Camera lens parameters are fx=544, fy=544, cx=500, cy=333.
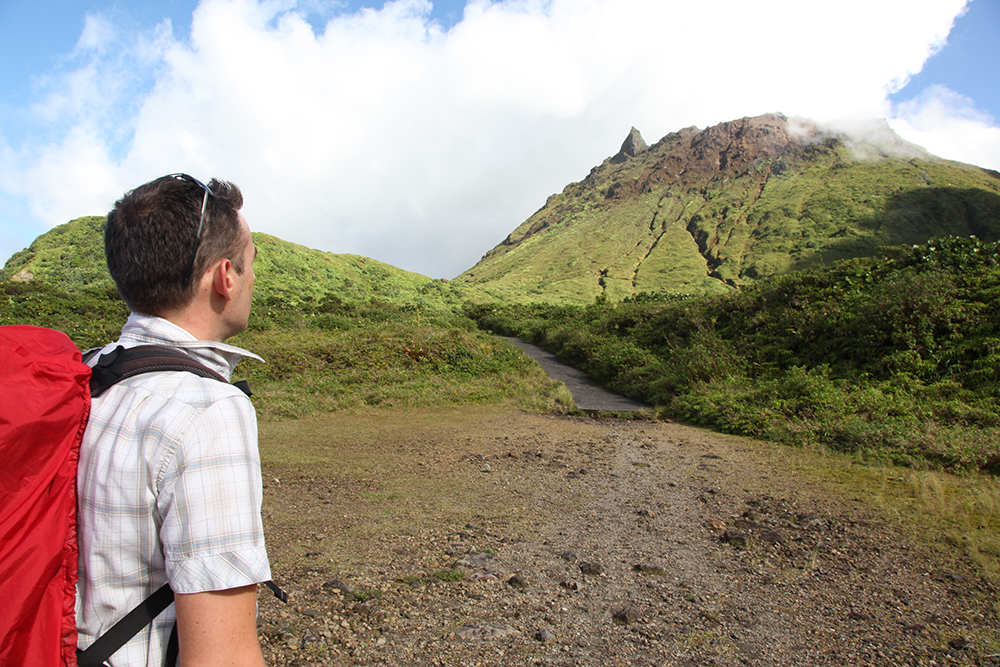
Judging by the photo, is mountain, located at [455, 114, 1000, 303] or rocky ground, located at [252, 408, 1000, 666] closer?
rocky ground, located at [252, 408, 1000, 666]

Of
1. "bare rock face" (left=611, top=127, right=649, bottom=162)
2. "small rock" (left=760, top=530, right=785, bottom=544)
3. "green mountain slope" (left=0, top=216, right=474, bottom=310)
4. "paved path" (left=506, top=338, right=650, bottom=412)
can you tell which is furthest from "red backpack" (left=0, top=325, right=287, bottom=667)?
"bare rock face" (left=611, top=127, right=649, bottom=162)

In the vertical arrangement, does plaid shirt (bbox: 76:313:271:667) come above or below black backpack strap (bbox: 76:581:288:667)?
above

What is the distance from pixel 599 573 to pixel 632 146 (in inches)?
5786

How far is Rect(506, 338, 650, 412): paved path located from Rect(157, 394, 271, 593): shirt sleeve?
38.5 ft

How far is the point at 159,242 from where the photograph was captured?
1.24 metres

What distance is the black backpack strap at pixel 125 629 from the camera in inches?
41.6

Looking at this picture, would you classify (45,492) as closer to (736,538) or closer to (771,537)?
(736,538)

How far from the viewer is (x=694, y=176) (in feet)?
340

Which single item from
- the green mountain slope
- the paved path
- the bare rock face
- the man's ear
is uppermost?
the bare rock face

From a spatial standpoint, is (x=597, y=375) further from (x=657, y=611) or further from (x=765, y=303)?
(x=657, y=611)

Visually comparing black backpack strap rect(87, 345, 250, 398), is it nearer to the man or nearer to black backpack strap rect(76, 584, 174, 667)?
the man

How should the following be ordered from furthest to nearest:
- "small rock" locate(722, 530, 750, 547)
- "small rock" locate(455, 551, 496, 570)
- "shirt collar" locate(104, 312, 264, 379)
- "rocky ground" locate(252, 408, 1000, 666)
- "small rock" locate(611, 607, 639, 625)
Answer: "small rock" locate(722, 530, 750, 547) < "small rock" locate(455, 551, 496, 570) < "small rock" locate(611, 607, 639, 625) < "rocky ground" locate(252, 408, 1000, 666) < "shirt collar" locate(104, 312, 264, 379)

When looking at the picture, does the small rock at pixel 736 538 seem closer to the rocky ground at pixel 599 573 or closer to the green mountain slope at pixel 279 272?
the rocky ground at pixel 599 573

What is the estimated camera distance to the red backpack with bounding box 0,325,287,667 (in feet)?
3.09
